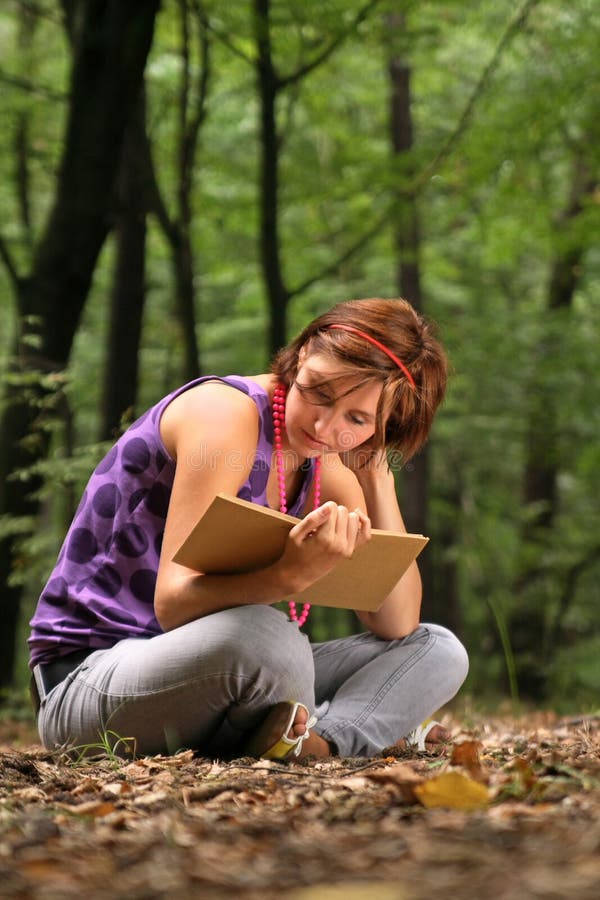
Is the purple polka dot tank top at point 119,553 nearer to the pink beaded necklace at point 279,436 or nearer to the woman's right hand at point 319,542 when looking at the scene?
the pink beaded necklace at point 279,436

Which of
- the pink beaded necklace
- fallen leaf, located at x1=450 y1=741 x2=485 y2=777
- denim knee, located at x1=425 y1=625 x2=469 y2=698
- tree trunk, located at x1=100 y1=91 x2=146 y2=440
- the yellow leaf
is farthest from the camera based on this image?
tree trunk, located at x1=100 y1=91 x2=146 y2=440

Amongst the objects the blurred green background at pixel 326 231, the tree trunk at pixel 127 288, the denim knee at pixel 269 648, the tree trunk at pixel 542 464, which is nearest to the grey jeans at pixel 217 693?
the denim knee at pixel 269 648

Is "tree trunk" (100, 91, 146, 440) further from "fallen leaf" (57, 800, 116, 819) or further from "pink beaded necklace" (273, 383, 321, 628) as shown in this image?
"fallen leaf" (57, 800, 116, 819)

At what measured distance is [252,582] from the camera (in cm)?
259

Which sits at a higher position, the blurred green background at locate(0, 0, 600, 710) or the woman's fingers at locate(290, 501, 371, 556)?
the blurred green background at locate(0, 0, 600, 710)

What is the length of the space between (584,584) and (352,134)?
6.41 m

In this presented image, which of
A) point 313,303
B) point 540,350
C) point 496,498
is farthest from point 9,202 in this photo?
point 496,498

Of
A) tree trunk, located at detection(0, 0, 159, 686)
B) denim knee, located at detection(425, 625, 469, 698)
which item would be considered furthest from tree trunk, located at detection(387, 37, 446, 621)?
denim knee, located at detection(425, 625, 469, 698)

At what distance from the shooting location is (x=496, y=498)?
13.7 meters

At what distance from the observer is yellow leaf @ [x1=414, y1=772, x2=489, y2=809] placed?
6.17 feet

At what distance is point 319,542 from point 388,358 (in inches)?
25.7

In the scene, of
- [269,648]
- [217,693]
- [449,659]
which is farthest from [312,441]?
[449,659]

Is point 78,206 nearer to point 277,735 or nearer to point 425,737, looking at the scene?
point 425,737

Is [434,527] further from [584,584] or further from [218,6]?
[218,6]
